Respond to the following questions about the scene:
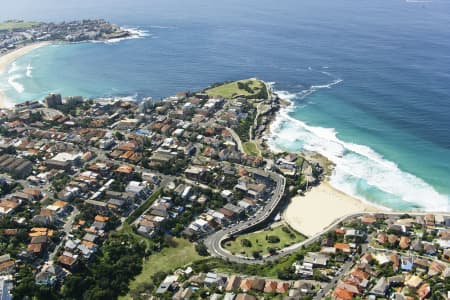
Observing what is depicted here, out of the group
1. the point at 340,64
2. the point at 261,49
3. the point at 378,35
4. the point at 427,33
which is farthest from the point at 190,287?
the point at 427,33

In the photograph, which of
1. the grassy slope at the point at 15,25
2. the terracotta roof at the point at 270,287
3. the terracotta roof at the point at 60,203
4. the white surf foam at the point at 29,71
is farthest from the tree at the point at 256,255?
the grassy slope at the point at 15,25

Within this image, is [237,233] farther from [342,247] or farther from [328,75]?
[328,75]

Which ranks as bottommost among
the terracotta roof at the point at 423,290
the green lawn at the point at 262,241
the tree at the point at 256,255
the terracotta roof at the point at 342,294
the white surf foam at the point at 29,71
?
the green lawn at the point at 262,241

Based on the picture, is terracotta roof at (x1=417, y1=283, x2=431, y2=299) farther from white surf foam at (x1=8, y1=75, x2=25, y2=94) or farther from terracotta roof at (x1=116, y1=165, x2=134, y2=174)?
white surf foam at (x1=8, y1=75, x2=25, y2=94)

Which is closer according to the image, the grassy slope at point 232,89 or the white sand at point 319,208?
the white sand at point 319,208

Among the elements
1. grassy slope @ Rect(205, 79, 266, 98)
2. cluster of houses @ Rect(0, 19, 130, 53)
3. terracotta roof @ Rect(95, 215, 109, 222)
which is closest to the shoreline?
cluster of houses @ Rect(0, 19, 130, 53)

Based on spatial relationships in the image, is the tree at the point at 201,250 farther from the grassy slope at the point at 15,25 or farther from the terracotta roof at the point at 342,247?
the grassy slope at the point at 15,25
